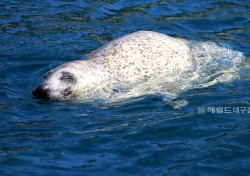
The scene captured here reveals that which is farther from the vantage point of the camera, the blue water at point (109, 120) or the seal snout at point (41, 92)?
the seal snout at point (41, 92)

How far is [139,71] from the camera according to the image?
416 inches

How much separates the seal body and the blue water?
0.29 metres

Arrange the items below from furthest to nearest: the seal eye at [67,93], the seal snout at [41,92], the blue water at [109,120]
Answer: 1. the seal eye at [67,93]
2. the seal snout at [41,92]
3. the blue water at [109,120]

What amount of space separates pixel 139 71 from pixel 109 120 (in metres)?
1.66

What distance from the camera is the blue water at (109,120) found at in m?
7.77

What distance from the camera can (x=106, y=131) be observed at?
28.8 ft

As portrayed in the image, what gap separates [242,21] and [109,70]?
177 inches

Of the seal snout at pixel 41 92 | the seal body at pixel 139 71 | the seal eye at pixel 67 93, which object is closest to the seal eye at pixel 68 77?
the seal body at pixel 139 71

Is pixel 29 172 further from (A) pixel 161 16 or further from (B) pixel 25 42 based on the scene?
(A) pixel 161 16

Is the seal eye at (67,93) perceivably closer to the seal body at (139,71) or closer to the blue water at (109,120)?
the seal body at (139,71)

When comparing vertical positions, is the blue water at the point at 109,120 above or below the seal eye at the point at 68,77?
below

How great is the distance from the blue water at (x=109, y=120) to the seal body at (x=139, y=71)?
288 mm

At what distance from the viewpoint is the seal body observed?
9992 mm

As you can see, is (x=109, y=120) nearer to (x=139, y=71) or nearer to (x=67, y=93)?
(x=67, y=93)
